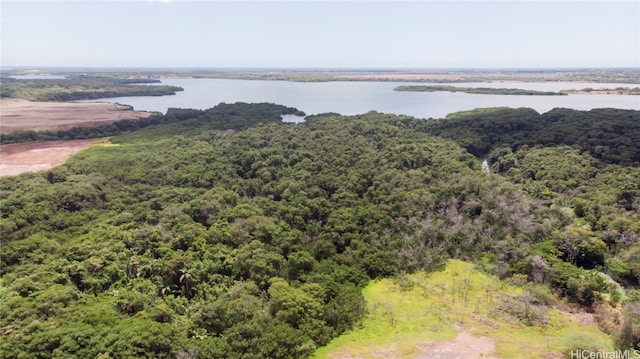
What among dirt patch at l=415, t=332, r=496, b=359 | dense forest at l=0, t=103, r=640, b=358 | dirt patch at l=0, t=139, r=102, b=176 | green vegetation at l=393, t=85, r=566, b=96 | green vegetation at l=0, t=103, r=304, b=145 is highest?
green vegetation at l=393, t=85, r=566, b=96

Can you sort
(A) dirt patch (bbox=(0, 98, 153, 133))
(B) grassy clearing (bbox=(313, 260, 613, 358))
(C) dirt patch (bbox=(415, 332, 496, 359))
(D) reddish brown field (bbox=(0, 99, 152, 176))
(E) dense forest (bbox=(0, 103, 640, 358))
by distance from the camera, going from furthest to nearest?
(A) dirt patch (bbox=(0, 98, 153, 133)) → (D) reddish brown field (bbox=(0, 99, 152, 176)) → (E) dense forest (bbox=(0, 103, 640, 358)) → (B) grassy clearing (bbox=(313, 260, 613, 358)) → (C) dirt patch (bbox=(415, 332, 496, 359))

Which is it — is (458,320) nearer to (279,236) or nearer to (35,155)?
(279,236)

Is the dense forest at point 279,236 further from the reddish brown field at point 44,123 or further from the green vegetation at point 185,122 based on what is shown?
the green vegetation at point 185,122

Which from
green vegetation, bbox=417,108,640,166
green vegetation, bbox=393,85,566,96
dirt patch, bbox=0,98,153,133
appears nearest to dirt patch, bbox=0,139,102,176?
dirt patch, bbox=0,98,153,133

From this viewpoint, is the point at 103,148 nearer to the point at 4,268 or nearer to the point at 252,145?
the point at 252,145

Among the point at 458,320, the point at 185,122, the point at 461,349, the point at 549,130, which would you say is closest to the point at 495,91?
the point at 549,130

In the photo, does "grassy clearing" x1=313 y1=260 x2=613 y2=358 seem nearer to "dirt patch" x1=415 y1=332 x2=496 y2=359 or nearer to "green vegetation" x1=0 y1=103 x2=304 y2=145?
"dirt patch" x1=415 y1=332 x2=496 y2=359
